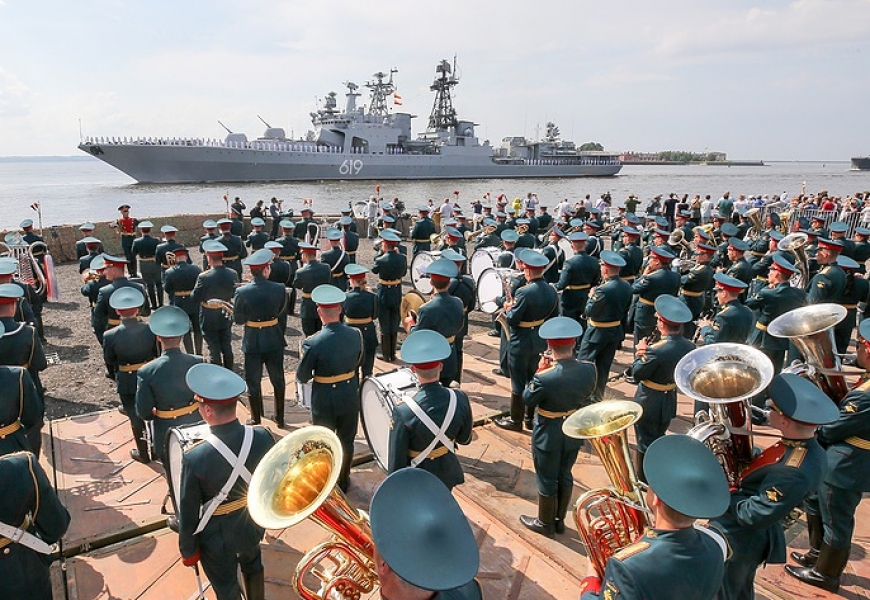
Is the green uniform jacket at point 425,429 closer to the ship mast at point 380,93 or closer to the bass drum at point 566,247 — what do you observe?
the bass drum at point 566,247

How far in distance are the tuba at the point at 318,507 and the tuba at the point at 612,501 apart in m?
1.21

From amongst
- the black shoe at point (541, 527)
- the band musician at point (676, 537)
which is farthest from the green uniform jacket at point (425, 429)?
the band musician at point (676, 537)

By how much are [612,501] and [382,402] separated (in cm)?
218

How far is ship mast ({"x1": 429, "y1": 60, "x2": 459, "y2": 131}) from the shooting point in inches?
2729

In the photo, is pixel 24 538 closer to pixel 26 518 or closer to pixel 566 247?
pixel 26 518

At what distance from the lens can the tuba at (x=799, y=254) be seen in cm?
965

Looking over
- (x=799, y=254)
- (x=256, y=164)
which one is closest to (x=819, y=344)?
(x=799, y=254)

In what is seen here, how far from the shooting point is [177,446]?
12.3 ft

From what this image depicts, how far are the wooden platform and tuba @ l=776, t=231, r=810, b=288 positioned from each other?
14.5ft

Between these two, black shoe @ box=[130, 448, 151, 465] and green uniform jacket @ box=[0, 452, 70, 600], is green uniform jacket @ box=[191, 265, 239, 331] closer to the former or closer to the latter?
black shoe @ box=[130, 448, 151, 465]

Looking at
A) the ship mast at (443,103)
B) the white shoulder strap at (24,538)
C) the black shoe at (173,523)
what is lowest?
the black shoe at (173,523)

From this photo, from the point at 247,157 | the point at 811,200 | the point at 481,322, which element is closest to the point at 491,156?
the point at 247,157

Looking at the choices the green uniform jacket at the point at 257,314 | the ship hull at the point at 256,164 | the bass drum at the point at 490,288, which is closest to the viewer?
the green uniform jacket at the point at 257,314

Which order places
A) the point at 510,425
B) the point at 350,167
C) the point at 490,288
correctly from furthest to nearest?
the point at 350,167 < the point at 490,288 < the point at 510,425
